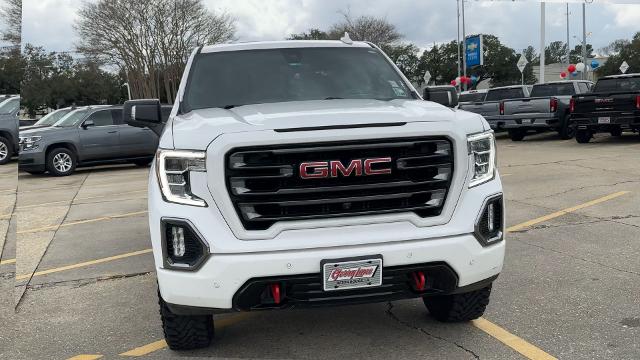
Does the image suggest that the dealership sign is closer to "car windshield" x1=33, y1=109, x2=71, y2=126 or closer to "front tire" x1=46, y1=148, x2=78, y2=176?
"front tire" x1=46, y1=148, x2=78, y2=176

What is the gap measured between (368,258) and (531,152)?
13136mm

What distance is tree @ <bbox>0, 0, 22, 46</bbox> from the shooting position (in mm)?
4156

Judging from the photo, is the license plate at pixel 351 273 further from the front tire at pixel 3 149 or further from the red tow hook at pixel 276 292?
the front tire at pixel 3 149

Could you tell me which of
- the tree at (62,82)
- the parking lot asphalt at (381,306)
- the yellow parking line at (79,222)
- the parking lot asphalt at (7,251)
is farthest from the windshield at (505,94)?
the parking lot asphalt at (7,251)

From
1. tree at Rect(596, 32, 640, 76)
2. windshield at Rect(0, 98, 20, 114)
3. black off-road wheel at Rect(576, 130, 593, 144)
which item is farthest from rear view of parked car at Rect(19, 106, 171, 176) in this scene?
tree at Rect(596, 32, 640, 76)

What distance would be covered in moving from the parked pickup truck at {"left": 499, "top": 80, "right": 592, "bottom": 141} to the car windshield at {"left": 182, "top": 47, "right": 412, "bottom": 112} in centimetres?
1385

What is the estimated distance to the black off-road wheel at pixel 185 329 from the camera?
356 cm

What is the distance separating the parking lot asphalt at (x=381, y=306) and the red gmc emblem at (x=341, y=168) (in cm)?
113

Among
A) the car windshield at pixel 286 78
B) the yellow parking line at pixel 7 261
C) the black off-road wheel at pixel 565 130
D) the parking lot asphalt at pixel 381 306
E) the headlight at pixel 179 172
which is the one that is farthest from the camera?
the black off-road wheel at pixel 565 130

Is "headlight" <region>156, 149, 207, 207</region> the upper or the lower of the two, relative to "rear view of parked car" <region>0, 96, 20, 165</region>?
lower

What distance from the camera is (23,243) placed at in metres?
7.33

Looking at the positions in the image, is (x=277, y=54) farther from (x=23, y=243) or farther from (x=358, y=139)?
(x=23, y=243)

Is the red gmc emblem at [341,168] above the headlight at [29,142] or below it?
above

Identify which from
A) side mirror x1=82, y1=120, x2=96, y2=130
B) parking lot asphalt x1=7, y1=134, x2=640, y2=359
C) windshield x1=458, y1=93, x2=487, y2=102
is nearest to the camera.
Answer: parking lot asphalt x1=7, y1=134, x2=640, y2=359
